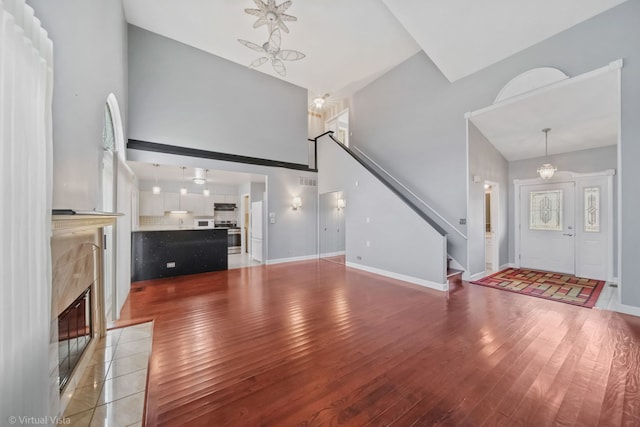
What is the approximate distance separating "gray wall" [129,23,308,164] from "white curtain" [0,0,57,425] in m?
4.86

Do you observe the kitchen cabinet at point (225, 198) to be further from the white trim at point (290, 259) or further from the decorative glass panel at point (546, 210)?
the decorative glass panel at point (546, 210)

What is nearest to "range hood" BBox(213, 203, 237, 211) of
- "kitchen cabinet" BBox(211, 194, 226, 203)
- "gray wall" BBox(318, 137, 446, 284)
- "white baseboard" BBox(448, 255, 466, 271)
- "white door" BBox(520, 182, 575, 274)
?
"kitchen cabinet" BBox(211, 194, 226, 203)

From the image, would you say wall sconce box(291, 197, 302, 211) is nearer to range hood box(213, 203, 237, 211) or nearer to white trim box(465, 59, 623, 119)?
range hood box(213, 203, 237, 211)

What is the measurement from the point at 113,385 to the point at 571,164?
8.46 metres

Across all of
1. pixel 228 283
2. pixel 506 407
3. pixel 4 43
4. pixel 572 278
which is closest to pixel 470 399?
pixel 506 407

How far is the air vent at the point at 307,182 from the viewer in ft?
24.7

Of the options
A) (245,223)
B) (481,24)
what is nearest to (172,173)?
(245,223)

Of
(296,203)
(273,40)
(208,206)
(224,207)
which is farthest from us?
(224,207)

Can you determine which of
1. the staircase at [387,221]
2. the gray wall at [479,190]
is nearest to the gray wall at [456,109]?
the gray wall at [479,190]

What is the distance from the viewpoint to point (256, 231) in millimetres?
7289

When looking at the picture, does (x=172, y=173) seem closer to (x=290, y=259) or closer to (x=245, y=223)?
(x=245, y=223)

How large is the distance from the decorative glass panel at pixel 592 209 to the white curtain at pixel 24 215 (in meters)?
8.16

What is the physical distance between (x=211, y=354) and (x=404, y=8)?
6.27 meters

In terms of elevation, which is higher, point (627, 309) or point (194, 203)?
point (194, 203)
